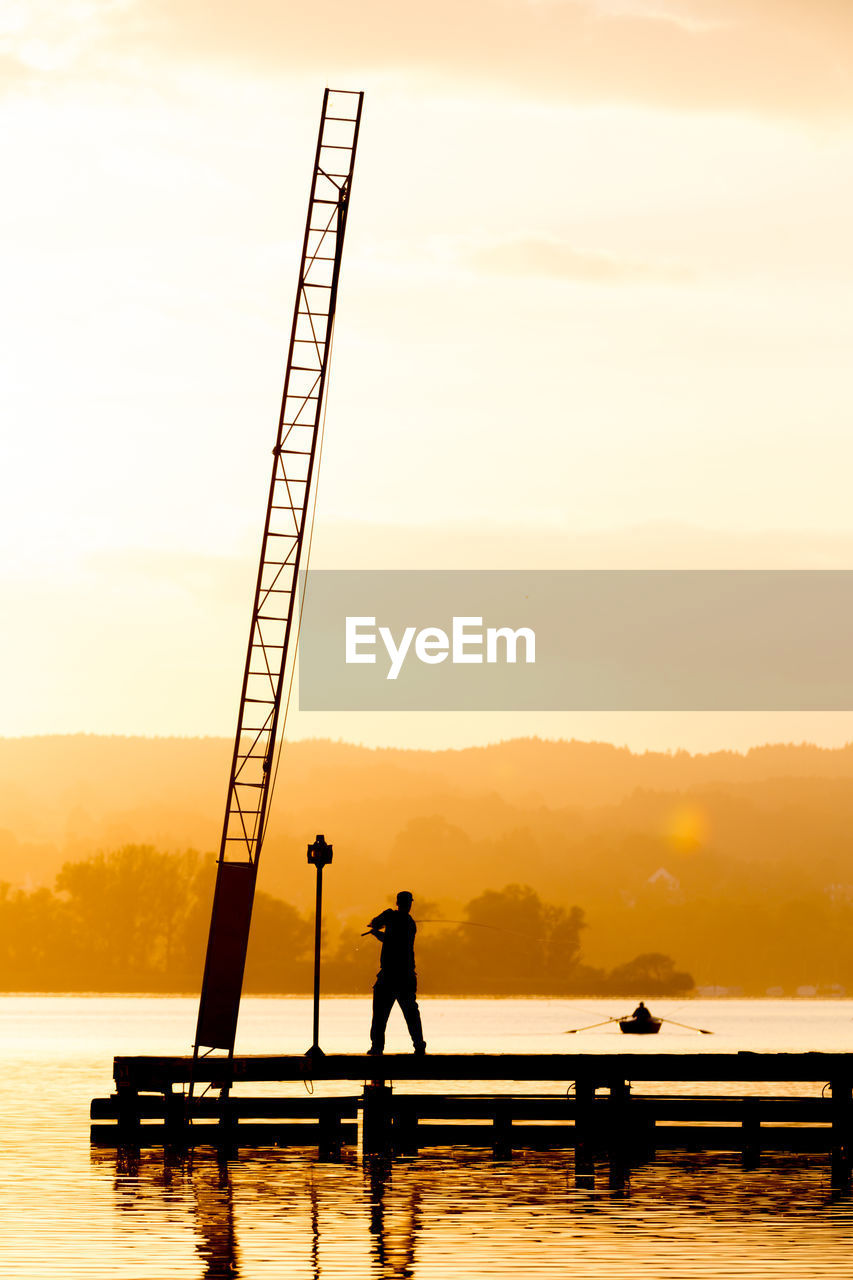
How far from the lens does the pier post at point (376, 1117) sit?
30375 mm

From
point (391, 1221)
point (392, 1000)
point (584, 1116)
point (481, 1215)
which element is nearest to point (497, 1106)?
point (392, 1000)

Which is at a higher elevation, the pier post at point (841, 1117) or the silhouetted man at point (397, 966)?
the silhouetted man at point (397, 966)

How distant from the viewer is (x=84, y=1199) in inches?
991

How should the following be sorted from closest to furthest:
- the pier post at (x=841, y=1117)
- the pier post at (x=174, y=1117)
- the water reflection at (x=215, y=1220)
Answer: the water reflection at (x=215, y=1220) → the pier post at (x=841, y=1117) → the pier post at (x=174, y=1117)

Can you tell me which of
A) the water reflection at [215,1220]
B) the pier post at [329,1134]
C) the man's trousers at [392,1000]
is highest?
the man's trousers at [392,1000]

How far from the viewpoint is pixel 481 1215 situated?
23.7 meters

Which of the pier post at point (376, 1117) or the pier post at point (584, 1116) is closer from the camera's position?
the pier post at point (584, 1116)

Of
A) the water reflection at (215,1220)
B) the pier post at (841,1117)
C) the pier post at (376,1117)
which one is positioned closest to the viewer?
the water reflection at (215,1220)

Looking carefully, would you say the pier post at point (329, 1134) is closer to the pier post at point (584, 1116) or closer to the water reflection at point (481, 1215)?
the water reflection at point (481, 1215)

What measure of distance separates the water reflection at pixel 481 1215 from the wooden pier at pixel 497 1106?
1.30ft

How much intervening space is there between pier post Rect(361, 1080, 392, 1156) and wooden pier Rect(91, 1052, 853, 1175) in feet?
0.07

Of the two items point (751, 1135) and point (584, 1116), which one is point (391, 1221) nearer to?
point (584, 1116)

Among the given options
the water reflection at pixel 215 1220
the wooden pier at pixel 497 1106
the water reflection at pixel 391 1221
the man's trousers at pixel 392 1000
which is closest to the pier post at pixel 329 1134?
the wooden pier at pixel 497 1106

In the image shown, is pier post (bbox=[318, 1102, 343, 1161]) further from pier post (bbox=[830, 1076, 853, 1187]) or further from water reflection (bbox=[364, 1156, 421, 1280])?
pier post (bbox=[830, 1076, 853, 1187])
